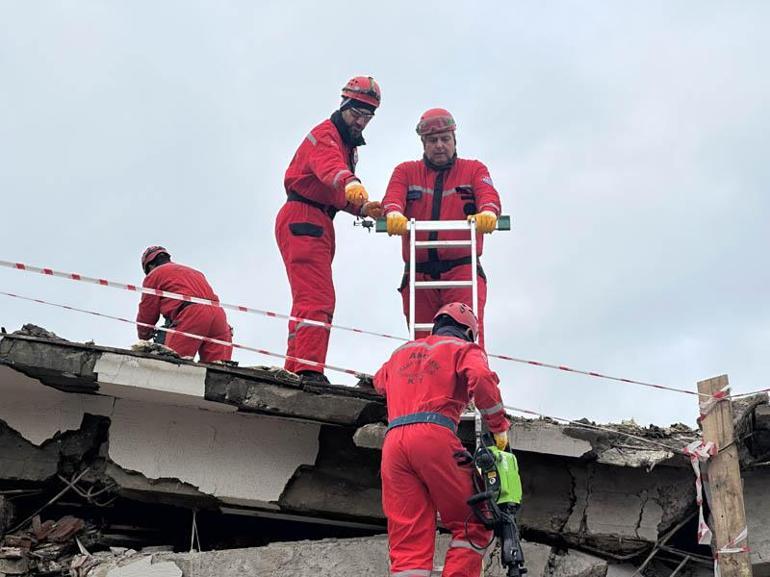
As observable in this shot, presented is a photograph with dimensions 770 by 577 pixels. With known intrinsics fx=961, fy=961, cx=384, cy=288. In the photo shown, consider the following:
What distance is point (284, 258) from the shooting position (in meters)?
7.05

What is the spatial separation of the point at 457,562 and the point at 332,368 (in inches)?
68.5

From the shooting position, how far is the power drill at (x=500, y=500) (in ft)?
15.4

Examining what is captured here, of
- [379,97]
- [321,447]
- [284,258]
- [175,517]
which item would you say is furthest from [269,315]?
[379,97]

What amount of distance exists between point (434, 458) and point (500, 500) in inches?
15.2

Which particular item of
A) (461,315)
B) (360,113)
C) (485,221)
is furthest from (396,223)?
(461,315)

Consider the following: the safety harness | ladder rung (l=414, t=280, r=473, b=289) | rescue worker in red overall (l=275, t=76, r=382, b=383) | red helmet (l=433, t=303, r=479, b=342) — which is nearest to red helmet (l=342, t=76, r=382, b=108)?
rescue worker in red overall (l=275, t=76, r=382, b=383)

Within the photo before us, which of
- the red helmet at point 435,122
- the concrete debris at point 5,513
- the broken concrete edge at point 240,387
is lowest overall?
the concrete debris at point 5,513

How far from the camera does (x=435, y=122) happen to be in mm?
7195

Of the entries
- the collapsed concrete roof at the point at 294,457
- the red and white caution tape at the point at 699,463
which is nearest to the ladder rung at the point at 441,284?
the collapsed concrete roof at the point at 294,457

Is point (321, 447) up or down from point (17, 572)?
up

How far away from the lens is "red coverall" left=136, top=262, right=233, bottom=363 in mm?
7531

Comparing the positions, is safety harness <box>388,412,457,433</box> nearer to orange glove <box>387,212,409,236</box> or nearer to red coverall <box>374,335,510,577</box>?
red coverall <box>374,335,510,577</box>

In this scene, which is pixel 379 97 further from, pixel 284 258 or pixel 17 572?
pixel 17 572

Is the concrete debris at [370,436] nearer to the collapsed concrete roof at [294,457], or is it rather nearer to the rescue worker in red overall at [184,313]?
the collapsed concrete roof at [294,457]
